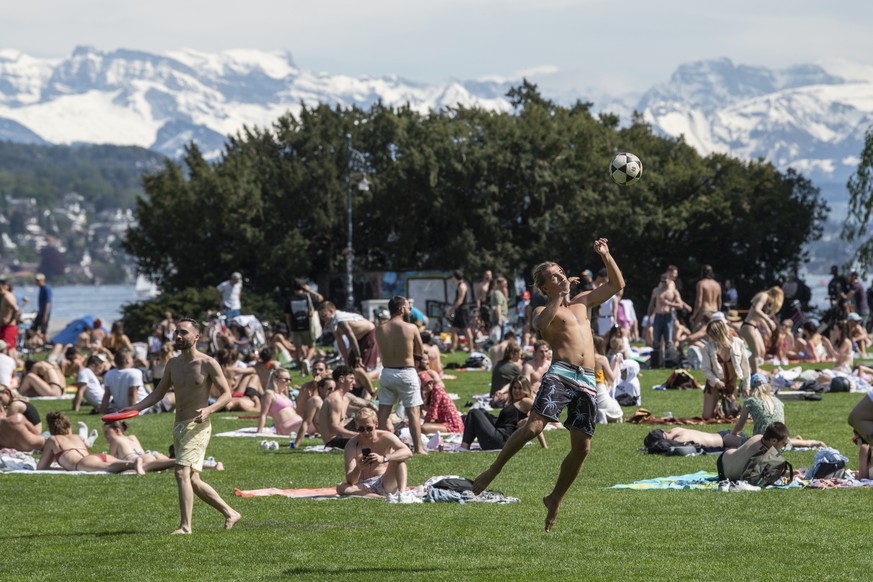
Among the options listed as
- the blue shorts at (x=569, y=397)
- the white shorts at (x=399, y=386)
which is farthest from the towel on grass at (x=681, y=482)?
the blue shorts at (x=569, y=397)

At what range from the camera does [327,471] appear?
1616 cm

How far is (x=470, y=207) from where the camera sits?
52.8 meters

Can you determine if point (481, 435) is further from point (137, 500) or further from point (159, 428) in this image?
point (159, 428)

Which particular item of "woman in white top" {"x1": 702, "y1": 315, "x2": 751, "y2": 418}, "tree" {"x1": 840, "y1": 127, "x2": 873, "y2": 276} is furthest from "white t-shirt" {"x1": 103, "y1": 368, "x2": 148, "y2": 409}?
"tree" {"x1": 840, "y1": 127, "x2": 873, "y2": 276}

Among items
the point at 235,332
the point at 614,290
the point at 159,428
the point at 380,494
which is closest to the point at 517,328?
the point at 235,332

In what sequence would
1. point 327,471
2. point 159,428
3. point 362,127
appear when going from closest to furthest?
point 327,471
point 159,428
point 362,127

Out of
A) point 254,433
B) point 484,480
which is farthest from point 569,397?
point 254,433

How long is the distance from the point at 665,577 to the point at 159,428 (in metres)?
13.3

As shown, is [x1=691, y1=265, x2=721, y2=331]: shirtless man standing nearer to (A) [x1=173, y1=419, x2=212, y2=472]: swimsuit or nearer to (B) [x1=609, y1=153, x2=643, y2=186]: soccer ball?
(B) [x1=609, y1=153, x2=643, y2=186]: soccer ball

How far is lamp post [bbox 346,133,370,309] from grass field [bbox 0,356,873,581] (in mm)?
25939

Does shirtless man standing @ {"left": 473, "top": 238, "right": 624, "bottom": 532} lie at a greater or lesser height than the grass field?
greater

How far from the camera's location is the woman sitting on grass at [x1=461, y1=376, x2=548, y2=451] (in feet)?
56.3

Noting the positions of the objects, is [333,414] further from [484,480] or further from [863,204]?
[863,204]

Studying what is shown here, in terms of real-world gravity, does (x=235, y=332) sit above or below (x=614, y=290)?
below
